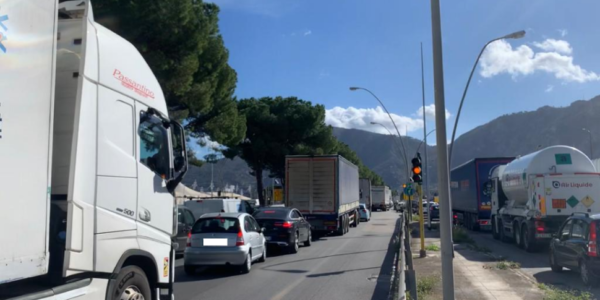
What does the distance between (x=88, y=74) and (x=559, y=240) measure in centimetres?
1192

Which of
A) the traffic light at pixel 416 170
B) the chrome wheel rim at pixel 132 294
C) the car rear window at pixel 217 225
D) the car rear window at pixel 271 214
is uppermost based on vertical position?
the traffic light at pixel 416 170

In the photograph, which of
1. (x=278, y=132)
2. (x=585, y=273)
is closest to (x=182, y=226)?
(x=585, y=273)

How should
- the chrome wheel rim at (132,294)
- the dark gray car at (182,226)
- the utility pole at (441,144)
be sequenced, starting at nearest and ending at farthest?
the chrome wheel rim at (132,294) → the utility pole at (441,144) → the dark gray car at (182,226)

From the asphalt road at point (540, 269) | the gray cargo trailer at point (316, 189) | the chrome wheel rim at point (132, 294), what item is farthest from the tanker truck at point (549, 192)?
the chrome wheel rim at point (132, 294)

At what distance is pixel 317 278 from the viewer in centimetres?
1236

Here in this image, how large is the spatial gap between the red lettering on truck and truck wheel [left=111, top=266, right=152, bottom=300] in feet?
6.75

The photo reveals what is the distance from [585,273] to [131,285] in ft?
31.5

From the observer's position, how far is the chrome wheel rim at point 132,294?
227 inches

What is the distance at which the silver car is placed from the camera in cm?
1266

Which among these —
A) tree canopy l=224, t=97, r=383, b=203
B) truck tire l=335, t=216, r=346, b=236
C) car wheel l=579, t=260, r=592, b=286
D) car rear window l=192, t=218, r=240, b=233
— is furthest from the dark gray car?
tree canopy l=224, t=97, r=383, b=203

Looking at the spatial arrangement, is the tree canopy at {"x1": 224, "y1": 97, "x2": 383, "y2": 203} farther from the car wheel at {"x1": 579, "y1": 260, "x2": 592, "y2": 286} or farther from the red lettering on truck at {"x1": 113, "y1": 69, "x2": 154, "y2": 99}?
the red lettering on truck at {"x1": 113, "y1": 69, "x2": 154, "y2": 99}

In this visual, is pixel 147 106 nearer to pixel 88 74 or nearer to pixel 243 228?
pixel 88 74

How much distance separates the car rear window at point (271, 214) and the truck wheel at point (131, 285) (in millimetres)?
11685

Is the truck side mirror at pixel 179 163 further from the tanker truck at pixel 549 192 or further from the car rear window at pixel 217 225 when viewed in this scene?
the tanker truck at pixel 549 192
